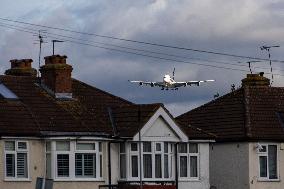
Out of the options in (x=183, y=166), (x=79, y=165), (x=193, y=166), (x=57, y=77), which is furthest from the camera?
(x=193, y=166)

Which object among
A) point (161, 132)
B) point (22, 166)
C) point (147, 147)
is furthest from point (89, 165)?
point (161, 132)

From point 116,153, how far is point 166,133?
2678mm

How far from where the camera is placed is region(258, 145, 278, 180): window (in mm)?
57531

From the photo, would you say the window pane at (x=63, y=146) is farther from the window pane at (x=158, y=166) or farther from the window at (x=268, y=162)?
the window at (x=268, y=162)

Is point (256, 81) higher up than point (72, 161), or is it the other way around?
point (256, 81)

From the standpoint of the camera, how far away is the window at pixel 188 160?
176 ft

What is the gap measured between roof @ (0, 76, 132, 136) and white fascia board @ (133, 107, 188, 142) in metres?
1.70

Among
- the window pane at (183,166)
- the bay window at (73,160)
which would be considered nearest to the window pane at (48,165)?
the bay window at (73,160)

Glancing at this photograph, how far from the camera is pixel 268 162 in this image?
57.7 meters

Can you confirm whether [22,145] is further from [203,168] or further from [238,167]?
[238,167]

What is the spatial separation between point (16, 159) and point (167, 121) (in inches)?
315

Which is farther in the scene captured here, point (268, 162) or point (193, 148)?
point (268, 162)

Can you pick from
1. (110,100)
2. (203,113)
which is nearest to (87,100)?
(110,100)

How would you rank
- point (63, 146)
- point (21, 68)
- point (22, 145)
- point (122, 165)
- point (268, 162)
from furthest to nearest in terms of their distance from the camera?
point (268, 162), point (21, 68), point (122, 165), point (63, 146), point (22, 145)
